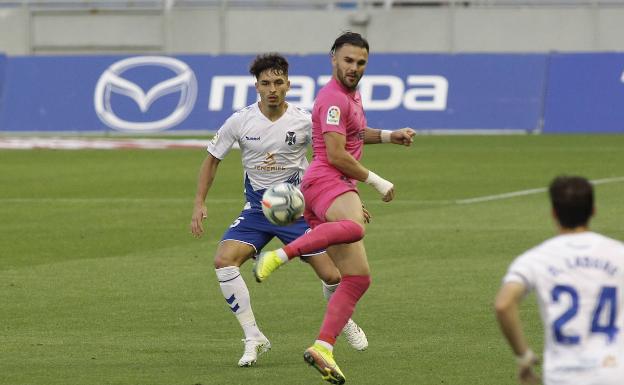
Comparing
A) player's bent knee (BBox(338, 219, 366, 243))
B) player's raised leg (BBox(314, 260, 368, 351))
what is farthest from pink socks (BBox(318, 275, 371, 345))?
player's raised leg (BBox(314, 260, 368, 351))

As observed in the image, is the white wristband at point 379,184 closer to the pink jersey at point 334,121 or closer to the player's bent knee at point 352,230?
the pink jersey at point 334,121

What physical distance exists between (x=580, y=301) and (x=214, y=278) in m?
8.38

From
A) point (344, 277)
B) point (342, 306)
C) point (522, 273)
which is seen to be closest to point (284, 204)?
point (344, 277)

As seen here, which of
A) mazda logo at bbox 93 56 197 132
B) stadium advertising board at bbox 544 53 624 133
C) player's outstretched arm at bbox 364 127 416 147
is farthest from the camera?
mazda logo at bbox 93 56 197 132

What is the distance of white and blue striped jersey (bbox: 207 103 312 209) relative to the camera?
10.3 meters

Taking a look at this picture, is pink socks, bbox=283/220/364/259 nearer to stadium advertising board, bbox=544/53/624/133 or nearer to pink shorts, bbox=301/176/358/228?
pink shorts, bbox=301/176/358/228

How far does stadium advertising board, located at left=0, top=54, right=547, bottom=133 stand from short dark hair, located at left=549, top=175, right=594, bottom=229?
24892mm

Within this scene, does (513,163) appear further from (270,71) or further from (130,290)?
(270,71)

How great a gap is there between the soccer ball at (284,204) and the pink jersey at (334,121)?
0.91 ft

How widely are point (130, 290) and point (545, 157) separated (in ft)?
47.7

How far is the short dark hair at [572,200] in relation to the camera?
19.2ft

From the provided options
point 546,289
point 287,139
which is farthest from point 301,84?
point 546,289

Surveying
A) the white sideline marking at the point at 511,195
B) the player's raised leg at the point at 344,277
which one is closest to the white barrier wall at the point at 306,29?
the white sideline marking at the point at 511,195

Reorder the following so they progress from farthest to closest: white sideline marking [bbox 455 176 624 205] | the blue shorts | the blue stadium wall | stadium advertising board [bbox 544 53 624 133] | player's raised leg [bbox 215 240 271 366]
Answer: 1. the blue stadium wall
2. stadium advertising board [bbox 544 53 624 133]
3. white sideline marking [bbox 455 176 624 205]
4. the blue shorts
5. player's raised leg [bbox 215 240 271 366]
